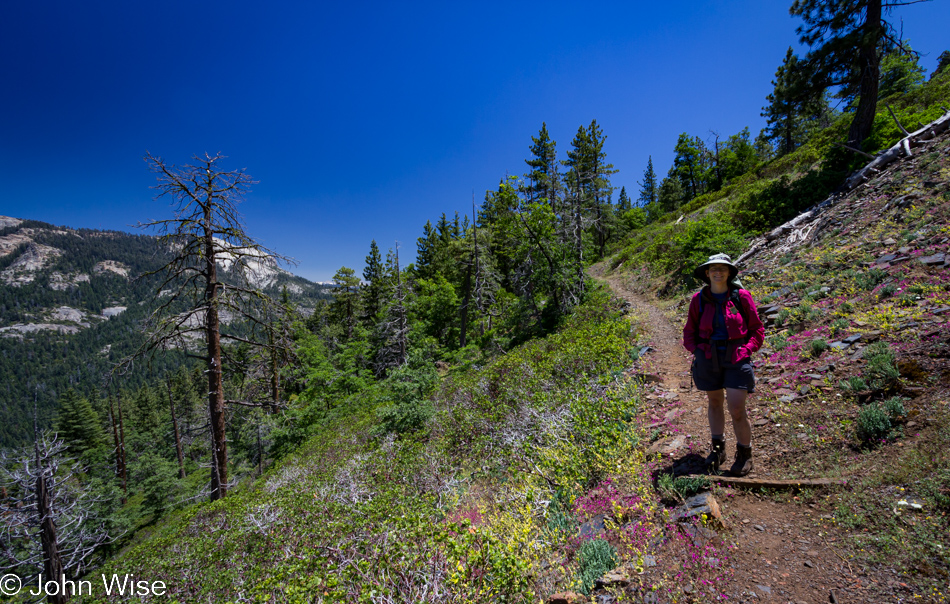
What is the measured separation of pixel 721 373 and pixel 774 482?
114cm

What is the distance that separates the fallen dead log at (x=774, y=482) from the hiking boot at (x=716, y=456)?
0.87ft

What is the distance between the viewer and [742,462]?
3785 mm

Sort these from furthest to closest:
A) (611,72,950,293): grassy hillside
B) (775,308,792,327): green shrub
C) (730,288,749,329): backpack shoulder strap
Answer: (611,72,950,293): grassy hillside
(775,308,792,327): green shrub
(730,288,749,329): backpack shoulder strap

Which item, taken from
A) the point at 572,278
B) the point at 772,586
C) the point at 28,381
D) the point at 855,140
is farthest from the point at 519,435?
the point at 28,381

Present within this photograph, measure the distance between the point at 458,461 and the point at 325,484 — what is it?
280 centimetres

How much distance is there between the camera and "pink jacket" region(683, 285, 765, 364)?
3.71 meters

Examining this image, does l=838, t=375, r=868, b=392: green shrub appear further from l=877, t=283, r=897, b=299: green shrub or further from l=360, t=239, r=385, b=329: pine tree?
l=360, t=239, r=385, b=329: pine tree

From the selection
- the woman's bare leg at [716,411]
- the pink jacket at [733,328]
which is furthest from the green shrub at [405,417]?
the pink jacket at [733,328]

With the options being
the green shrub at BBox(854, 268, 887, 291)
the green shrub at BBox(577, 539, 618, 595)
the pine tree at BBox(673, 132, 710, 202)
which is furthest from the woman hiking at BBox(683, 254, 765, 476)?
the pine tree at BBox(673, 132, 710, 202)

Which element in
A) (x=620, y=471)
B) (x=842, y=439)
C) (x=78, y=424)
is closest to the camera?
(x=842, y=439)

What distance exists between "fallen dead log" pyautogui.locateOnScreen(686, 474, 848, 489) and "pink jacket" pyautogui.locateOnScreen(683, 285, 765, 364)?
1221mm

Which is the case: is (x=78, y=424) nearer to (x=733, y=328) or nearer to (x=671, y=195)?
(x=733, y=328)

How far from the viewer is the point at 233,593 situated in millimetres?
4398

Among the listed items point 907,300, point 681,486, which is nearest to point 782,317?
point 907,300
